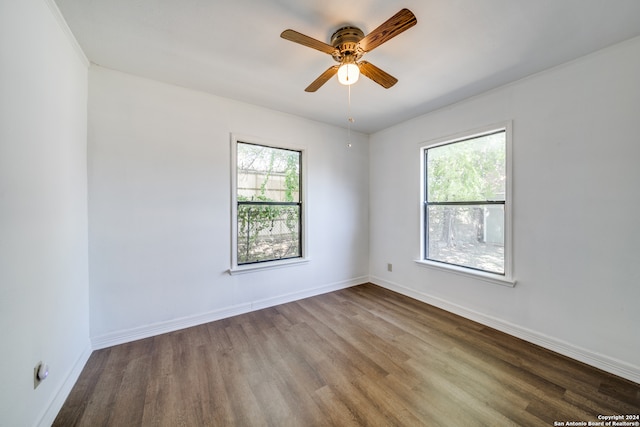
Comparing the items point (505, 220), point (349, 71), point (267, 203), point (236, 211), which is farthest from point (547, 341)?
point (236, 211)

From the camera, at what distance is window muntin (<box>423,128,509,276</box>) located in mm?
2582

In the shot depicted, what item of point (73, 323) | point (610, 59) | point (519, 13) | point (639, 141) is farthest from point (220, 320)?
point (610, 59)

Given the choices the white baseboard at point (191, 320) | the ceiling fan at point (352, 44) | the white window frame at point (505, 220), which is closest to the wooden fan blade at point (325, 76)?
the ceiling fan at point (352, 44)

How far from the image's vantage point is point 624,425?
1422 mm

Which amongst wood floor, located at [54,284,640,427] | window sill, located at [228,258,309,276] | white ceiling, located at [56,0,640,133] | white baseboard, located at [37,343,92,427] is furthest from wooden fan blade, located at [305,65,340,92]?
white baseboard, located at [37,343,92,427]

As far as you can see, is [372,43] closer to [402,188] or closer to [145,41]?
[145,41]

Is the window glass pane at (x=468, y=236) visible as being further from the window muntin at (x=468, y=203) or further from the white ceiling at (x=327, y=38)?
the white ceiling at (x=327, y=38)

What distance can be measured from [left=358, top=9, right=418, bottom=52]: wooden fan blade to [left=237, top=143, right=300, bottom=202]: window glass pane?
6.05 feet

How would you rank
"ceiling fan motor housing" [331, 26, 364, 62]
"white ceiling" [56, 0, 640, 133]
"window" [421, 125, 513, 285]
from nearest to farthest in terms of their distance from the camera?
"white ceiling" [56, 0, 640, 133]
"ceiling fan motor housing" [331, 26, 364, 62]
"window" [421, 125, 513, 285]

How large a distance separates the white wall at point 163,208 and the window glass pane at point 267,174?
188mm

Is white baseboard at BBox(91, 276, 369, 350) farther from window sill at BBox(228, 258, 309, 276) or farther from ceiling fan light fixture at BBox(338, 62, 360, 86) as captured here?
ceiling fan light fixture at BBox(338, 62, 360, 86)

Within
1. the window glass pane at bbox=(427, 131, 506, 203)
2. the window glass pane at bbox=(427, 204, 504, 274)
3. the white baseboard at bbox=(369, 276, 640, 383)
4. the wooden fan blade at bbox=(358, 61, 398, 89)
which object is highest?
the wooden fan blade at bbox=(358, 61, 398, 89)

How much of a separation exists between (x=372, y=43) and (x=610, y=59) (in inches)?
79.4

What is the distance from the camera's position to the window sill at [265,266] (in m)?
2.86
